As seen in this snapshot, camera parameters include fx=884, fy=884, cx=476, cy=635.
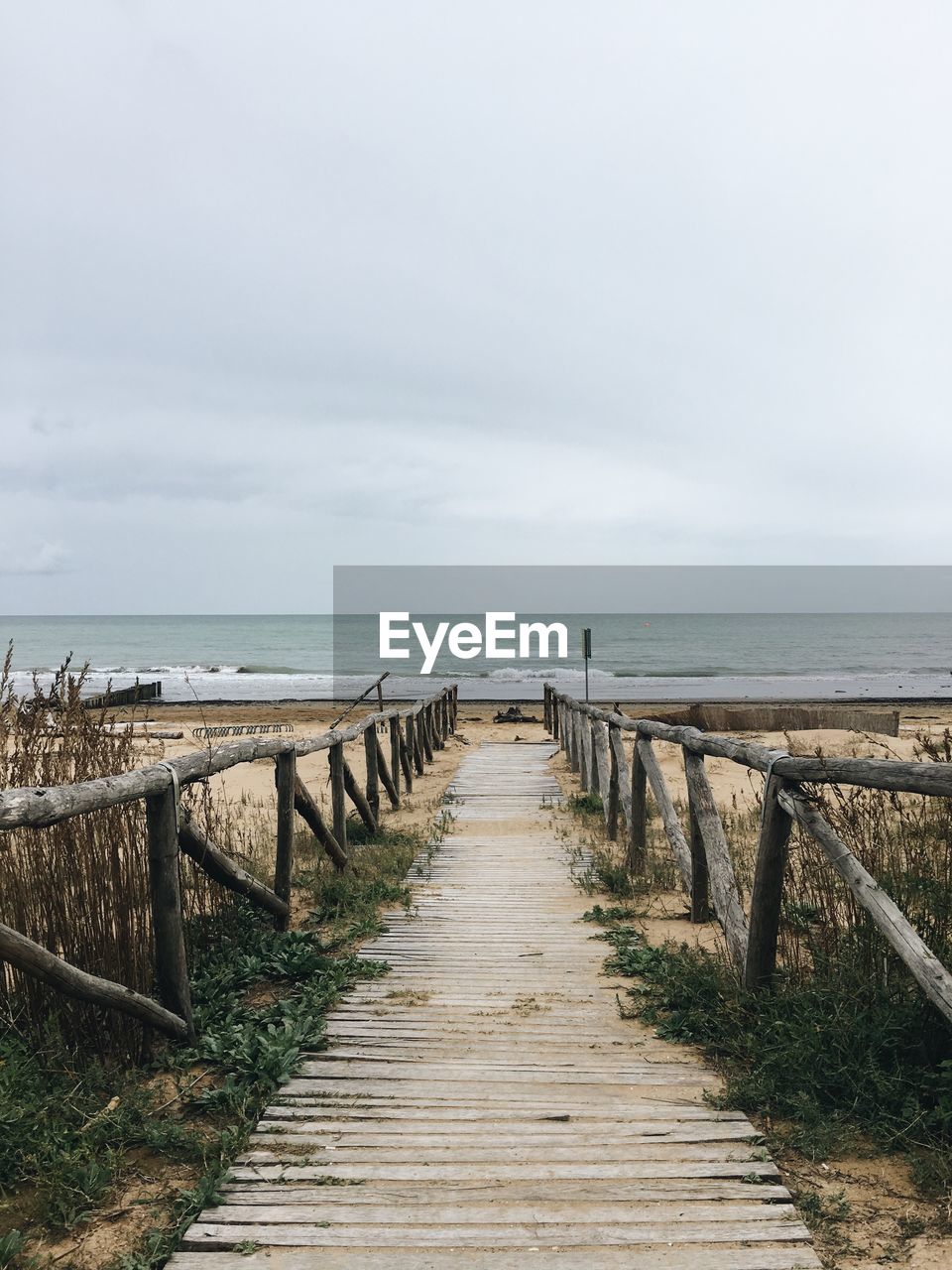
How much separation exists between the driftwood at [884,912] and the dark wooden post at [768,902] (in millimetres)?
200

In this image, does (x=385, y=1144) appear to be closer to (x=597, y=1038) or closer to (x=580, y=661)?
(x=597, y=1038)

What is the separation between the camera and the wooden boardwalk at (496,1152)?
7.72 feet

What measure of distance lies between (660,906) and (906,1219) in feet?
12.2

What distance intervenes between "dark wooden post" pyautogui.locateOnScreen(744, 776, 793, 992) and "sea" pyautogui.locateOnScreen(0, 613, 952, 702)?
60.3 ft

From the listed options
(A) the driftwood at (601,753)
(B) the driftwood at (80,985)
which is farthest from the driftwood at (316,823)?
(A) the driftwood at (601,753)

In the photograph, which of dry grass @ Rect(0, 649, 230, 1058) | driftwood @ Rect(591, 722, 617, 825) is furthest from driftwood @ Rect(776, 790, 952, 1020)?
driftwood @ Rect(591, 722, 617, 825)

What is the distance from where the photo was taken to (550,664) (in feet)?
173

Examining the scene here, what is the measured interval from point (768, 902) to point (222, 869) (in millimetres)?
2656

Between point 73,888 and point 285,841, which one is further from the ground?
point 73,888

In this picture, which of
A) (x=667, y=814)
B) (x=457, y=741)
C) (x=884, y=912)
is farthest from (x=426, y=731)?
(x=884, y=912)

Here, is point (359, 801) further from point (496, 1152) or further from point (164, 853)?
point (496, 1152)

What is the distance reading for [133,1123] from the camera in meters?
3.03

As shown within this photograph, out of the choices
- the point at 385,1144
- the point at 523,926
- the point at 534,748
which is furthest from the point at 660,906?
the point at 534,748

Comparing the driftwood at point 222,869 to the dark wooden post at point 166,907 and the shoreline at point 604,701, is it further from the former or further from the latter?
the shoreline at point 604,701
